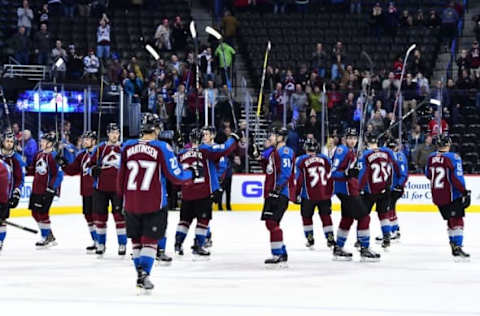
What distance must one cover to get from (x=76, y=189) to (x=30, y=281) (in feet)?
32.9

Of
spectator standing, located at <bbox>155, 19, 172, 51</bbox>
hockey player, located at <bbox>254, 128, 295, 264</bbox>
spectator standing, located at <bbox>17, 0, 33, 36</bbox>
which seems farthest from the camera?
spectator standing, located at <bbox>155, 19, 172, 51</bbox>

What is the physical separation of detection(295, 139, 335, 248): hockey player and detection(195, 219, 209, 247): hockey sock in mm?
1305

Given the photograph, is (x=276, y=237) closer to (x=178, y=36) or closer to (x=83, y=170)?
(x=83, y=170)

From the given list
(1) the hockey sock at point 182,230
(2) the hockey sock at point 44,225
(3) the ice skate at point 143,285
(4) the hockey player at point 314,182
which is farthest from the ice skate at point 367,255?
(2) the hockey sock at point 44,225

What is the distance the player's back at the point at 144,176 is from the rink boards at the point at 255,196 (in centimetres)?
1078

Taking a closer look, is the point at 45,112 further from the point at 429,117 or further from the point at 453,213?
the point at 453,213

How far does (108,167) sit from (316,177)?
2.50m

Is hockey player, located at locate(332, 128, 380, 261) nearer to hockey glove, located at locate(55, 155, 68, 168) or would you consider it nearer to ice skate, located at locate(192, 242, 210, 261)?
ice skate, located at locate(192, 242, 210, 261)

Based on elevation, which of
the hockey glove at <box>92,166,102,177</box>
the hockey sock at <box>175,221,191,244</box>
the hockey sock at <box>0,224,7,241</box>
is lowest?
the hockey sock at <box>0,224,7,241</box>

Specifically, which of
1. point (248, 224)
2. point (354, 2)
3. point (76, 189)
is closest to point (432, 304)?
point (248, 224)

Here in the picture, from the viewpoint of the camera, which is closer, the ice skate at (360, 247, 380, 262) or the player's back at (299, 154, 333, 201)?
the ice skate at (360, 247, 380, 262)

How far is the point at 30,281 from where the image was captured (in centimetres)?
1026

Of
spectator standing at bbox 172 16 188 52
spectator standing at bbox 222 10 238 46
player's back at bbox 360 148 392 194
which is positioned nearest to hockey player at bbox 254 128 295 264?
player's back at bbox 360 148 392 194

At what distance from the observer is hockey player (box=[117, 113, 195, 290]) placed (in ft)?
30.8
